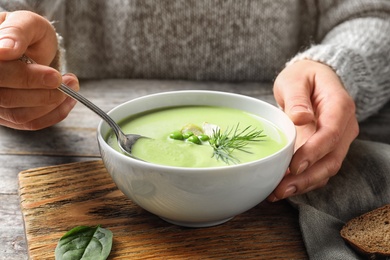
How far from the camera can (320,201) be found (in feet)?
3.80

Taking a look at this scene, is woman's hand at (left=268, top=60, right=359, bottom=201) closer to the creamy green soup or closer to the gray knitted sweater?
the creamy green soup

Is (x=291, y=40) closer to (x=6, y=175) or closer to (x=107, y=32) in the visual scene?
(x=107, y=32)

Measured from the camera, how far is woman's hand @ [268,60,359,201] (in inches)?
43.1

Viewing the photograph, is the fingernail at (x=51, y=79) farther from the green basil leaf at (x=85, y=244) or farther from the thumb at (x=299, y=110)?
the thumb at (x=299, y=110)

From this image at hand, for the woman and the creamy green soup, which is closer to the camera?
the creamy green soup

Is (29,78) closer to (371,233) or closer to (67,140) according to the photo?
(67,140)

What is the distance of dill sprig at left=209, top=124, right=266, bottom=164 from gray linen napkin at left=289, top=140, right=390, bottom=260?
0.55 feet

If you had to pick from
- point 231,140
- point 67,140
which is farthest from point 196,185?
point 67,140

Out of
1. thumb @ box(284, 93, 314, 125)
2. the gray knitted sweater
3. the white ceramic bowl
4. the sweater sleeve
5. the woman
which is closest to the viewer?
the white ceramic bowl

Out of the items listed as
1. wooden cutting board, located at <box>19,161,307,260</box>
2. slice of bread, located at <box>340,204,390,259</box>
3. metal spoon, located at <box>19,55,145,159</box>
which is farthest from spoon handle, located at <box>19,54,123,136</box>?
slice of bread, located at <box>340,204,390,259</box>

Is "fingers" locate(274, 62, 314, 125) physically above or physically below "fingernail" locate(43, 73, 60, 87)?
below

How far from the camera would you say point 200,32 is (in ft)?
6.35

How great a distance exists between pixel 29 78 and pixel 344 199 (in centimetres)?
71

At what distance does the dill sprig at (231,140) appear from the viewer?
96 cm
